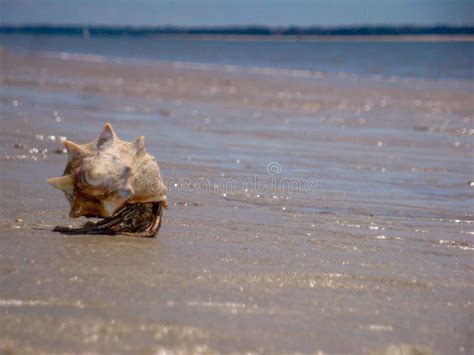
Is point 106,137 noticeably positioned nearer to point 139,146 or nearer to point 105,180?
point 139,146

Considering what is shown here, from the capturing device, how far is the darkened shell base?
12.9ft

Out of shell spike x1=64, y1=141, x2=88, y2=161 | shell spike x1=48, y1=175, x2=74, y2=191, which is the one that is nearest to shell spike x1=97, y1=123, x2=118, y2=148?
shell spike x1=64, y1=141, x2=88, y2=161

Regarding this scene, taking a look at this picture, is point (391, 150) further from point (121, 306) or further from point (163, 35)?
point (163, 35)

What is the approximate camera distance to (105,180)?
3781 mm

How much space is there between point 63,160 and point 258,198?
1.68 metres

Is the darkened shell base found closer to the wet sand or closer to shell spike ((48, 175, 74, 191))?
the wet sand

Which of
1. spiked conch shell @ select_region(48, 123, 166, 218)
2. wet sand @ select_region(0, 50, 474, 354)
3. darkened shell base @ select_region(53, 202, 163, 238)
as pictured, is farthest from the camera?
darkened shell base @ select_region(53, 202, 163, 238)

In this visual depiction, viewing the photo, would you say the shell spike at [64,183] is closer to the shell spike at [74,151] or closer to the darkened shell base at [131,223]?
the shell spike at [74,151]

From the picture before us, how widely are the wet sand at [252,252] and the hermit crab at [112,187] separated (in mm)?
123

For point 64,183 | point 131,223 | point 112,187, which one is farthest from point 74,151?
point 131,223

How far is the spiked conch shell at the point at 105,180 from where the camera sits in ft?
12.4

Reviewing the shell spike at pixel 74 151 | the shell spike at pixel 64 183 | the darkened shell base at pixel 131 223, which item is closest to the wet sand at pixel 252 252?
the darkened shell base at pixel 131 223

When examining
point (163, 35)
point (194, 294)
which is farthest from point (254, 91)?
point (163, 35)

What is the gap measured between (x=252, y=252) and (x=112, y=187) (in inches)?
27.5
